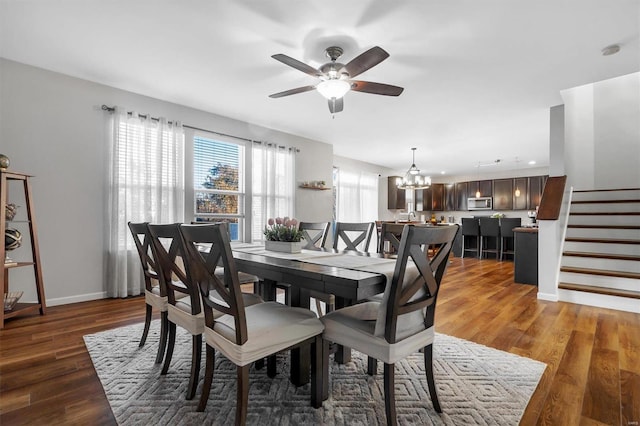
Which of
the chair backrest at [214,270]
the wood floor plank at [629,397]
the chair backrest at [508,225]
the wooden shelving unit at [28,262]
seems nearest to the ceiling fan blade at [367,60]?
the chair backrest at [214,270]

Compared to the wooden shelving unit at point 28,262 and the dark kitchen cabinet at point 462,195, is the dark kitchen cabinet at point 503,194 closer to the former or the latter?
the dark kitchen cabinet at point 462,195

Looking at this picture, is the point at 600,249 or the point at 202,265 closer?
the point at 202,265

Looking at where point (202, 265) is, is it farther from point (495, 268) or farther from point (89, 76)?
point (495, 268)

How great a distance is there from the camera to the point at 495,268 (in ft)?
20.3

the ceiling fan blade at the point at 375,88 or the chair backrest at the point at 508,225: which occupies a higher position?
the ceiling fan blade at the point at 375,88

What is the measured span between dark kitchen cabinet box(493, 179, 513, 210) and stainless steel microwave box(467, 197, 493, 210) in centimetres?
14

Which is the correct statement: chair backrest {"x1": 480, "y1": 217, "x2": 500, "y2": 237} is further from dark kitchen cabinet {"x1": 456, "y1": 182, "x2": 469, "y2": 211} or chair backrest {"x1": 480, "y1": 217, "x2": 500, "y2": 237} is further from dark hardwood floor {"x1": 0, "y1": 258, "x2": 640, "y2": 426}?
dark hardwood floor {"x1": 0, "y1": 258, "x2": 640, "y2": 426}

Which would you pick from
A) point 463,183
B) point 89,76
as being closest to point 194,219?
point 89,76

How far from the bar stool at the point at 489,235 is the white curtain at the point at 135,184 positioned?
6860 mm

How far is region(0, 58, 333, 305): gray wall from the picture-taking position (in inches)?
121

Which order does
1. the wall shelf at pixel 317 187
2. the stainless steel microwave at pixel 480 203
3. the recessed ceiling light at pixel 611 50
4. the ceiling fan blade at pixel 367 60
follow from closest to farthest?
1. the ceiling fan blade at pixel 367 60
2. the recessed ceiling light at pixel 611 50
3. the wall shelf at pixel 317 187
4. the stainless steel microwave at pixel 480 203

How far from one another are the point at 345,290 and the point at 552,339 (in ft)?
7.48

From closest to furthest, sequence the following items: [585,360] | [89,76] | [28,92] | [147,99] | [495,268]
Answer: [585,360], [28,92], [89,76], [147,99], [495,268]

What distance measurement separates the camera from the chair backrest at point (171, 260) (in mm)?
1624
